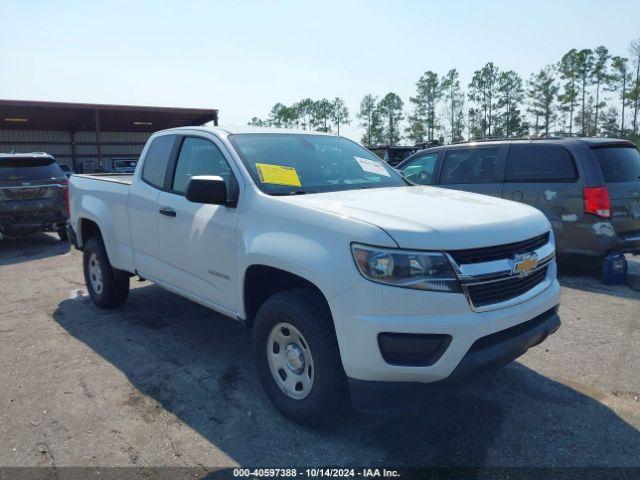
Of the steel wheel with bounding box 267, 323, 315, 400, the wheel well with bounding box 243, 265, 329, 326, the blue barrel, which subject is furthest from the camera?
the blue barrel

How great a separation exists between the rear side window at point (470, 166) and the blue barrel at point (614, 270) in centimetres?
173

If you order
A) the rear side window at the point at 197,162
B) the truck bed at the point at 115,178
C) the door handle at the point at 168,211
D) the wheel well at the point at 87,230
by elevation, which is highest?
the rear side window at the point at 197,162

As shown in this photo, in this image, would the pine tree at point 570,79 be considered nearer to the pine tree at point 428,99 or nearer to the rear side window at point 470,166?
the pine tree at point 428,99

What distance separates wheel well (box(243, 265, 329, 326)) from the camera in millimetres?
3212

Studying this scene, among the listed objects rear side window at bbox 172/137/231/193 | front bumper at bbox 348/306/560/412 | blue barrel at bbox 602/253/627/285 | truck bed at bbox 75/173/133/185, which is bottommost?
blue barrel at bbox 602/253/627/285

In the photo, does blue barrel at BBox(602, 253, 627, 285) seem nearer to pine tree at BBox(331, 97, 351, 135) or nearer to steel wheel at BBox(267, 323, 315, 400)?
steel wheel at BBox(267, 323, 315, 400)

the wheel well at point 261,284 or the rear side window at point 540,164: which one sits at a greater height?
the rear side window at point 540,164

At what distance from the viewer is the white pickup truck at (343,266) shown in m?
2.50

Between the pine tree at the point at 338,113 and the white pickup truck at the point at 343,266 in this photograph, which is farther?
the pine tree at the point at 338,113

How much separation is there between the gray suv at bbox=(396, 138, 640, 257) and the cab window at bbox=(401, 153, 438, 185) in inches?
37.8

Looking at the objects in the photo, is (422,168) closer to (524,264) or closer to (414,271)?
(524,264)

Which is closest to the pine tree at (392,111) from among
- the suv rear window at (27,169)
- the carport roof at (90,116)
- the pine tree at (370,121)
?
the pine tree at (370,121)

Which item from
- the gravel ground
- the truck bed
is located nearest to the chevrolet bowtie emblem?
the gravel ground

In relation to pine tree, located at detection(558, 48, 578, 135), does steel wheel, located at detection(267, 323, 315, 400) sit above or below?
below
